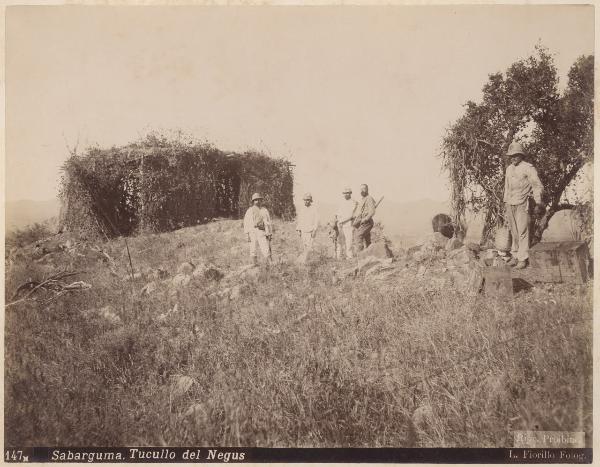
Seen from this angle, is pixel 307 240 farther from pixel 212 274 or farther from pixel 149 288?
pixel 149 288

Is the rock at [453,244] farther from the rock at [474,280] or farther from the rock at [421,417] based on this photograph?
the rock at [421,417]

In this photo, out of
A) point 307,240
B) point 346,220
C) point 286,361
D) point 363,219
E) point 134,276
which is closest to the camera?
point 286,361

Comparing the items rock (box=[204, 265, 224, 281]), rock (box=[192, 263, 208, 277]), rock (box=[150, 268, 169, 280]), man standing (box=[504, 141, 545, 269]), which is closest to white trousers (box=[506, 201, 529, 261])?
man standing (box=[504, 141, 545, 269])

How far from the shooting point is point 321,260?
7.19 m

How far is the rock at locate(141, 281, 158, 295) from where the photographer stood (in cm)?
620

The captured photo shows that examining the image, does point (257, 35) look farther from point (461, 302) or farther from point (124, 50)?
point (461, 302)

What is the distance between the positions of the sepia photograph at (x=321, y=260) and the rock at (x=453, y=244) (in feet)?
0.11

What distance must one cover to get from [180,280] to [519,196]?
4.60 m

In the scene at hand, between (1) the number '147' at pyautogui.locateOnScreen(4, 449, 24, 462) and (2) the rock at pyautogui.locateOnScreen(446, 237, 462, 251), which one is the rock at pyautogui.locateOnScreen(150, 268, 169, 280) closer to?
(1) the number '147' at pyautogui.locateOnScreen(4, 449, 24, 462)

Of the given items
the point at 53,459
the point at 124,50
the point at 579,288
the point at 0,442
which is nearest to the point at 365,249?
the point at 579,288

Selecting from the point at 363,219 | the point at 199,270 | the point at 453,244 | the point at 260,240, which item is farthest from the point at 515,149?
the point at 199,270

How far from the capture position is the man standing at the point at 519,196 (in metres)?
5.84

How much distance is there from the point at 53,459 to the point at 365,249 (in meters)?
4.73

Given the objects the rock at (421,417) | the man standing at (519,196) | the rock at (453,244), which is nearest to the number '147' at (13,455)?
the rock at (421,417)
